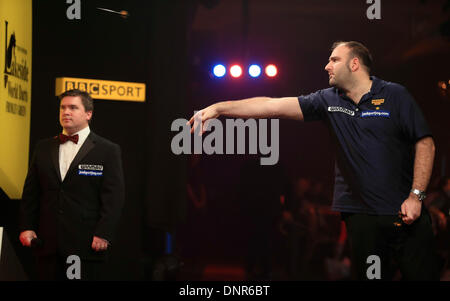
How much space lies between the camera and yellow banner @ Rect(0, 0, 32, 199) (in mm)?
4574

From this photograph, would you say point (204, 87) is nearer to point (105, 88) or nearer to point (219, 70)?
point (219, 70)

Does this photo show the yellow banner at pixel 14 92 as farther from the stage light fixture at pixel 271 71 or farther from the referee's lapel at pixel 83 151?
the stage light fixture at pixel 271 71

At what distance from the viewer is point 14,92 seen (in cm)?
474

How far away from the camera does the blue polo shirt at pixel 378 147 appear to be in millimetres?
3631

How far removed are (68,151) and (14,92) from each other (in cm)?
87

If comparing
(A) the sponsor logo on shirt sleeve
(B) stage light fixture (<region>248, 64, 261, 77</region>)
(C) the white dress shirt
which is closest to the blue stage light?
(B) stage light fixture (<region>248, 64, 261, 77</region>)

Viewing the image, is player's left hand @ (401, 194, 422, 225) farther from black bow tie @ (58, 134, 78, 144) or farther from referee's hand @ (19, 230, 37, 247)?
referee's hand @ (19, 230, 37, 247)

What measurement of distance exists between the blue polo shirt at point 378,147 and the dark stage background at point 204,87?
2.58m

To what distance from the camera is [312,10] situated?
302 inches

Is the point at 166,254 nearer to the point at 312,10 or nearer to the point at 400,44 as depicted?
the point at 312,10

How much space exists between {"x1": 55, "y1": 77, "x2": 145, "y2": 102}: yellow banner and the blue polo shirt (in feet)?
8.37

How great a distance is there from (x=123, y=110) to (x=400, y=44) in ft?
16.6

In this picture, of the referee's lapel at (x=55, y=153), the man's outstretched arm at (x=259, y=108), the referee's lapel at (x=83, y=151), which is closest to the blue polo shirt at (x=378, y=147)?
the man's outstretched arm at (x=259, y=108)
